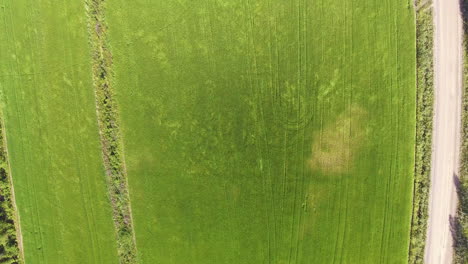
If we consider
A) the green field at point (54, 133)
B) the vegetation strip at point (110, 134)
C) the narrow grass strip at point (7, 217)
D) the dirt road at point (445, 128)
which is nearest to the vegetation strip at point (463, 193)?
the dirt road at point (445, 128)

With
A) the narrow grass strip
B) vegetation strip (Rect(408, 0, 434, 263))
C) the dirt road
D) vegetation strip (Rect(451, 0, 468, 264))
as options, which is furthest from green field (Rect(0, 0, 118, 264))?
vegetation strip (Rect(451, 0, 468, 264))

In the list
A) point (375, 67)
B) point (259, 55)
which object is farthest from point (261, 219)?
point (375, 67)

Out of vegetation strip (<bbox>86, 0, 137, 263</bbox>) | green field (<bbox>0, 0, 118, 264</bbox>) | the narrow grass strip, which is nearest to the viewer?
vegetation strip (<bbox>86, 0, 137, 263</bbox>)

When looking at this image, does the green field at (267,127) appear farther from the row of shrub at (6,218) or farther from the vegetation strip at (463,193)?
the row of shrub at (6,218)

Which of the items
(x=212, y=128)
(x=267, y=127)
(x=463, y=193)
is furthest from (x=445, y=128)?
(x=212, y=128)

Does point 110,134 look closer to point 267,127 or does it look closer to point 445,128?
point 267,127

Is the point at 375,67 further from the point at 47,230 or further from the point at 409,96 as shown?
the point at 47,230

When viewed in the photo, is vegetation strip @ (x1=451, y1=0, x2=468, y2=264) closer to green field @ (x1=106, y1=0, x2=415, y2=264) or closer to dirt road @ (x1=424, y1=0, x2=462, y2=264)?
dirt road @ (x1=424, y1=0, x2=462, y2=264)
